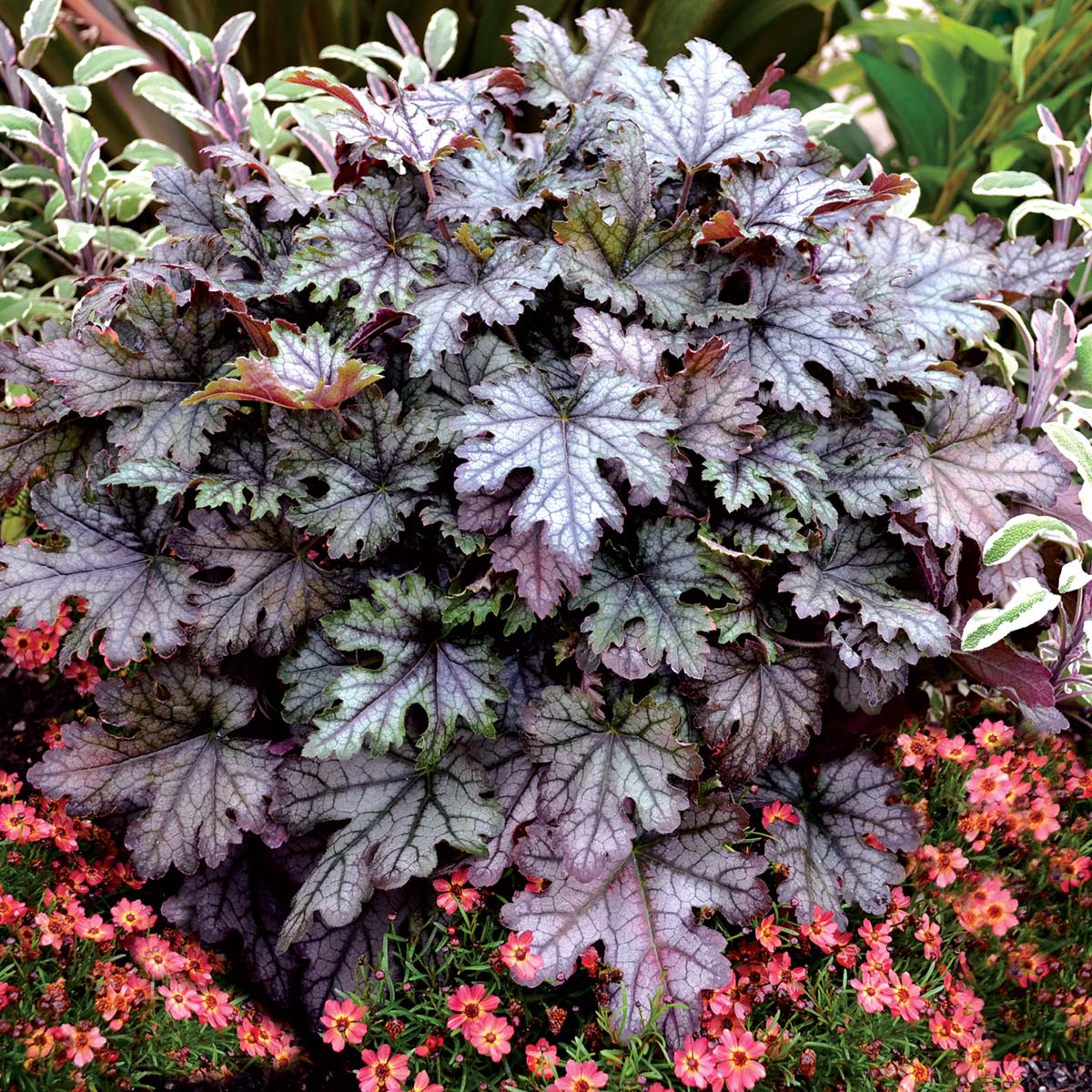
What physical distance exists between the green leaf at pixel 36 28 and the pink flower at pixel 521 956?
2268 millimetres

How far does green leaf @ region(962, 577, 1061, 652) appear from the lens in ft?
5.36

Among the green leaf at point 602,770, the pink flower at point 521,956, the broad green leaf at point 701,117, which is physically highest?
the broad green leaf at point 701,117

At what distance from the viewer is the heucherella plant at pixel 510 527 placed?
1.54 meters

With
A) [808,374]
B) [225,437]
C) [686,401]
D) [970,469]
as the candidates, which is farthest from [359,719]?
[970,469]

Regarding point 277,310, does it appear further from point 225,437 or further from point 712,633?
point 712,633

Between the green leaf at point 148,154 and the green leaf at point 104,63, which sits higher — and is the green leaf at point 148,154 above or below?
below

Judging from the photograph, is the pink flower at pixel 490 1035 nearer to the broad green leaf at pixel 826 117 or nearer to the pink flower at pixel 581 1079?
the pink flower at pixel 581 1079

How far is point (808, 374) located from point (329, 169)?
46.0 inches

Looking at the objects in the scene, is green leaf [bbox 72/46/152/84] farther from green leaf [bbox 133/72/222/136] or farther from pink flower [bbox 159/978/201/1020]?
pink flower [bbox 159/978/201/1020]

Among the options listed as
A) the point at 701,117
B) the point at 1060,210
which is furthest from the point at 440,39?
the point at 1060,210

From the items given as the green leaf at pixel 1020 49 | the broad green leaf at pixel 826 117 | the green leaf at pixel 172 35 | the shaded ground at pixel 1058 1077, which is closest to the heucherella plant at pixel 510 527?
the shaded ground at pixel 1058 1077

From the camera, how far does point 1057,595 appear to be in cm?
174

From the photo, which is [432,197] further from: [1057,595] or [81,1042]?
[81,1042]

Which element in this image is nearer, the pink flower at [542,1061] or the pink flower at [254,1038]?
the pink flower at [542,1061]
